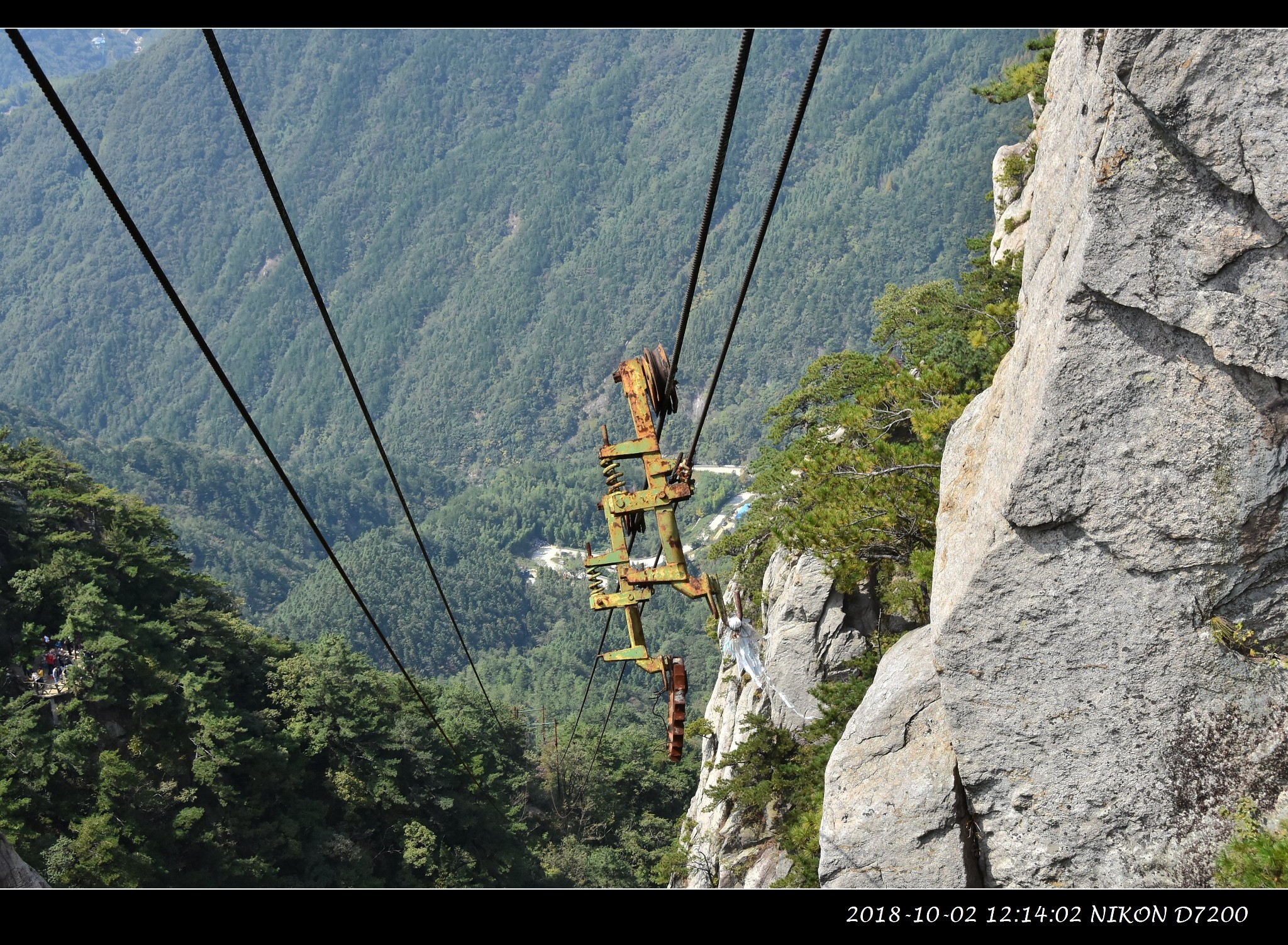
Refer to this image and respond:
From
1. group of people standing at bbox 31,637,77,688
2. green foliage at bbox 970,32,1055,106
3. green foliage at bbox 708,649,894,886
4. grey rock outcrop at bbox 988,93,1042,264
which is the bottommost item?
green foliage at bbox 708,649,894,886

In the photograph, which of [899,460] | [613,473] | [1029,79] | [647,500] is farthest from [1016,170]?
[647,500]

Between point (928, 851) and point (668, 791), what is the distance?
67868 mm

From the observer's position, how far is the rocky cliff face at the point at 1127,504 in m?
10.1

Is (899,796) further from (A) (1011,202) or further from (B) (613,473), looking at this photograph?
(A) (1011,202)

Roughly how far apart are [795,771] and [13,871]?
57.8ft

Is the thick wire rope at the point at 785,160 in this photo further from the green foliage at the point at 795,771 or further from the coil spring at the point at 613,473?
the green foliage at the point at 795,771

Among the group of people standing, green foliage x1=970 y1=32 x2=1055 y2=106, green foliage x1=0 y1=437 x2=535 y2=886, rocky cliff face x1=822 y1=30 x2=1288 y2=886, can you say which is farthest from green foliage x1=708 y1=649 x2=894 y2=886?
the group of people standing

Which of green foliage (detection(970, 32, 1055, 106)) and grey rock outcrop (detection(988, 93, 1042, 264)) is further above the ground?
green foliage (detection(970, 32, 1055, 106))

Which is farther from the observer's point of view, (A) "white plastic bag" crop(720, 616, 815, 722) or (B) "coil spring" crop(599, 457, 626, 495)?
(A) "white plastic bag" crop(720, 616, 815, 722)

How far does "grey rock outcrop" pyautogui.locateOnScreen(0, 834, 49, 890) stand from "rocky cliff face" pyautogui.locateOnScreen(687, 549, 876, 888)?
16.0 metres

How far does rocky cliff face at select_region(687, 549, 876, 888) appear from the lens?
27938 mm

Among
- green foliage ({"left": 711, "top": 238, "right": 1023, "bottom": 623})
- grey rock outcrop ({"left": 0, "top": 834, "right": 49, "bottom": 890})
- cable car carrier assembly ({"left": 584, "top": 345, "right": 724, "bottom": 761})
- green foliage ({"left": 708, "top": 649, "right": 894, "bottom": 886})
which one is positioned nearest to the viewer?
cable car carrier assembly ({"left": 584, "top": 345, "right": 724, "bottom": 761})

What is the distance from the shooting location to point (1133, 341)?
10891 mm

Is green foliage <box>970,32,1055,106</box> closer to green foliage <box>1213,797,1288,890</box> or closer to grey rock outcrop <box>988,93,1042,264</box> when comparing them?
grey rock outcrop <box>988,93,1042,264</box>
